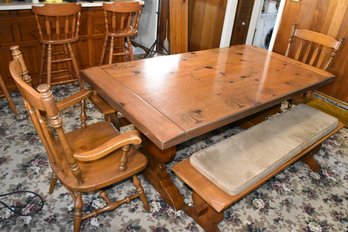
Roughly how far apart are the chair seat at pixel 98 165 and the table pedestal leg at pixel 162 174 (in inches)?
7.4

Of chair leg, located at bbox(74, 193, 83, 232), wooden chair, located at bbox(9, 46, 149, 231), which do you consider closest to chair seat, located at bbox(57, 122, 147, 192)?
wooden chair, located at bbox(9, 46, 149, 231)

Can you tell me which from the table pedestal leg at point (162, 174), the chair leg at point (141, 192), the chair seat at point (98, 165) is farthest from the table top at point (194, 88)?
the chair leg at point (141, 192)

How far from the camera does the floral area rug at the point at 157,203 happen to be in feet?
5.50

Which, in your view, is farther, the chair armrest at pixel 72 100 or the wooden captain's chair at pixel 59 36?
the wooden captain's chair at pixel 59 36

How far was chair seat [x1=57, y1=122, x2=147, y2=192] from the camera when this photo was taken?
1.38m

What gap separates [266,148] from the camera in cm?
166

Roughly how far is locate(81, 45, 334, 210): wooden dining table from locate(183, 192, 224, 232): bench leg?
0.21 metres

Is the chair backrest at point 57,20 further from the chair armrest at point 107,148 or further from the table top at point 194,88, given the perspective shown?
the chair armrest at point 107,148

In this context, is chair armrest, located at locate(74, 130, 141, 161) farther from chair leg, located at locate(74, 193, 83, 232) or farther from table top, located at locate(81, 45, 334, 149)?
chair leg, located at locate(74, 193, 83, 232)

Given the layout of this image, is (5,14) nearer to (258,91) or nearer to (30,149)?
(30,149)

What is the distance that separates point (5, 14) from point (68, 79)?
0.93m

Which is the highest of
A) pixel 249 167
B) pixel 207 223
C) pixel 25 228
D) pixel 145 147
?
pixel 249 167

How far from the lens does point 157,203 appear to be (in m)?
1.85

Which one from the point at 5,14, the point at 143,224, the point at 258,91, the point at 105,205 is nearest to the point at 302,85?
the point at 258,91
